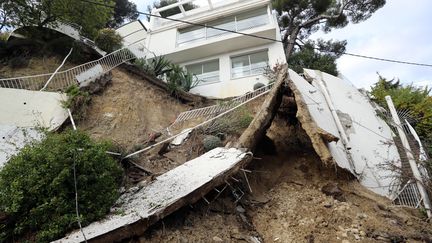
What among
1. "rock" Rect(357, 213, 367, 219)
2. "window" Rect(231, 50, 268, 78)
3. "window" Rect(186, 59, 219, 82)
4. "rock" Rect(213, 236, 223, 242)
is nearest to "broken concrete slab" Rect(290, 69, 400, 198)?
"rock" Rect(357, 213, 367, 219)

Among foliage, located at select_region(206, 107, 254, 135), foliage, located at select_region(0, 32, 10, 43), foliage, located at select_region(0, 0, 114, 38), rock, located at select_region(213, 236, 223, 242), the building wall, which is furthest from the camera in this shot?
the building wall

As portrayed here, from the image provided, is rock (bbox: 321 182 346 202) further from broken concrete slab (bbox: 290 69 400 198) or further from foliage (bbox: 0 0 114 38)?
foliage (bbox: 0 0 114 38)

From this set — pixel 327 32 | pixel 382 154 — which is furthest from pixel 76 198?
pixel 327 32

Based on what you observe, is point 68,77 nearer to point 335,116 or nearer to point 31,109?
point 31,109

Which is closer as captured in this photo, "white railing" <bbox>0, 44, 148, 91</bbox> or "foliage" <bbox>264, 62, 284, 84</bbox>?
"white railing" <bbox>0, 44, 148, 91</bbox>

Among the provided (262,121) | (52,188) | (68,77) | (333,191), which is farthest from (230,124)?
(68,77)

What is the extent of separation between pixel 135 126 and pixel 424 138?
361 inches

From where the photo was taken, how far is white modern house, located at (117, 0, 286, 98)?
12.5 meters

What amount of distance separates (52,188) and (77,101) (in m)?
5.28

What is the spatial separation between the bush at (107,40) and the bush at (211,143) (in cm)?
825

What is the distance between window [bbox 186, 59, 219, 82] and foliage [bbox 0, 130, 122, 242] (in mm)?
9545

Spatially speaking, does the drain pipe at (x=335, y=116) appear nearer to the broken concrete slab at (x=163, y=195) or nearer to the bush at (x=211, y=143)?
the broken concrete slab at (x=163, y=195)

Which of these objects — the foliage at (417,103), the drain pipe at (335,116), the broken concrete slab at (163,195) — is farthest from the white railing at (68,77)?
the foliage at (417,103)

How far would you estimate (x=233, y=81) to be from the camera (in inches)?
489
